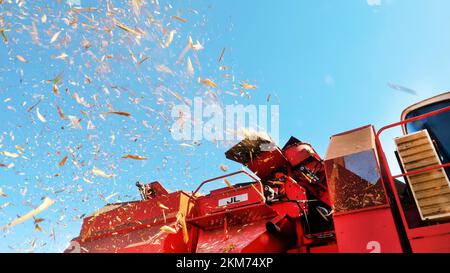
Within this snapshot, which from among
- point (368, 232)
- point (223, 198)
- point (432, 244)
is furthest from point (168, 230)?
point (432, 244)

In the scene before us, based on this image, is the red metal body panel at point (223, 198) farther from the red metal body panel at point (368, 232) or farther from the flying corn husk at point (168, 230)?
the red metal body panel at point (368, 232)

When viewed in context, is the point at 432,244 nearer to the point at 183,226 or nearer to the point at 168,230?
the point at 183,226

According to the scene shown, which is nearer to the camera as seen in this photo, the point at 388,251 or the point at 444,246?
the point at 444,246

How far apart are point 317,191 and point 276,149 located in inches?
39.7

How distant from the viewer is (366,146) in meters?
3.84

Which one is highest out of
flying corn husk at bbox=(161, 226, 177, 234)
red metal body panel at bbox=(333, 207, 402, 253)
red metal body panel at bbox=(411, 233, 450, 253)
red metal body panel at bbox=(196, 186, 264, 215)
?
red metal body panel at bbox=(196, 186, 264, 215)

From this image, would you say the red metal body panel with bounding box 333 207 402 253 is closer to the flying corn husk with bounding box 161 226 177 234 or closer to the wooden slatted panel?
the wooden slatted panel

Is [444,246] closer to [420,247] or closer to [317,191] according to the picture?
[420,247]

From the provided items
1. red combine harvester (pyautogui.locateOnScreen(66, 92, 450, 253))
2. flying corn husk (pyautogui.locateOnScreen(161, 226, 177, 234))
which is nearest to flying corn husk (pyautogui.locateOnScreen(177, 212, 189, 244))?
red combine harvester (pyautogui.locateOnScreen(66, 92, 450, 253))

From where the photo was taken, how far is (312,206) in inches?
222

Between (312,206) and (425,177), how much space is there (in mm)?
2341

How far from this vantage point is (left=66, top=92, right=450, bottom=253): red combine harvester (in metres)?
3.33

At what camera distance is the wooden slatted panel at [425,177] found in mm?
3295

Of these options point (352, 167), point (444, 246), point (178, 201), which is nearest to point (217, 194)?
point (178, 201)
